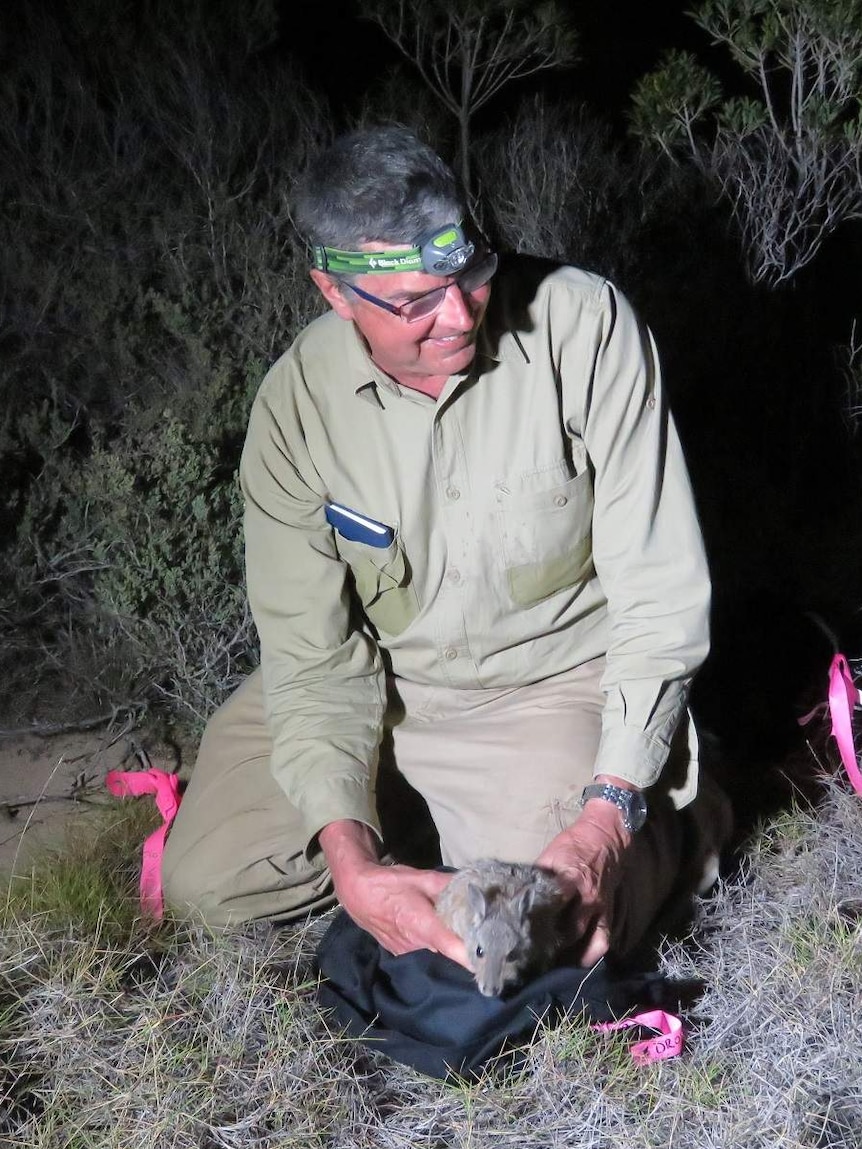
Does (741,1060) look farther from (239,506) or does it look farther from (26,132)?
(26,132)

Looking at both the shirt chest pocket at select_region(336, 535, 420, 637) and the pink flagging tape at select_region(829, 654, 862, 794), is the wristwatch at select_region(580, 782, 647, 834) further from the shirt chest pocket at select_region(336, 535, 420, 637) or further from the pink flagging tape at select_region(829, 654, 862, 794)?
the pink flagging tape at select_region(829, 654, 862, 794)

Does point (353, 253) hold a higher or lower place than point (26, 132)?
higher

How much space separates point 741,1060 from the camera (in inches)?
110

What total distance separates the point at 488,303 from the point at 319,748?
1.27 meters

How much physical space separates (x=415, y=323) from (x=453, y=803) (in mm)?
1377

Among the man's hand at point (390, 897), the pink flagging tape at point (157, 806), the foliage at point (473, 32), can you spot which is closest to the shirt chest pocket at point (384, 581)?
the man's hand at point (390, 897)

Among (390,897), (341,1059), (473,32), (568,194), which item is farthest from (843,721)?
(473,32)

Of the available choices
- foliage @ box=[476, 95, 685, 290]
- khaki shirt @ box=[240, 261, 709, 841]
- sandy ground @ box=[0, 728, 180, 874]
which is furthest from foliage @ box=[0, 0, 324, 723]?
khaki shirt @ box=[240, 261, 709, 841]

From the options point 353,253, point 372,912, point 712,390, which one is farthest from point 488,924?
point 712,390

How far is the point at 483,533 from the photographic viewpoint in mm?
3189

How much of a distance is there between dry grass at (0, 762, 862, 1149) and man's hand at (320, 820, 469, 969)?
268 mm

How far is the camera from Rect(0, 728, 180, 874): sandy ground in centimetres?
428

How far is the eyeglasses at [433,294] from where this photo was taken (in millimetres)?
2865

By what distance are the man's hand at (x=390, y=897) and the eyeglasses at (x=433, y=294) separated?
1.33 meters
